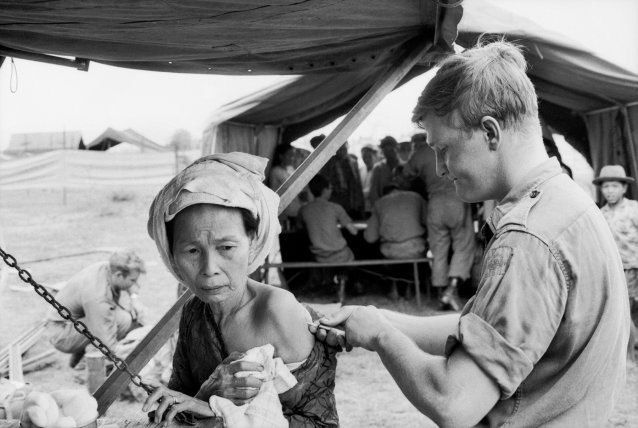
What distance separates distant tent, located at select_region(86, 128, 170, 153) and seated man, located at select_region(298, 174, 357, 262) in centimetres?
1445

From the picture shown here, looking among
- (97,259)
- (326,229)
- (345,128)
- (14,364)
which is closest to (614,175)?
(326,229)

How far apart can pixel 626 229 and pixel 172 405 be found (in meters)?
5.43

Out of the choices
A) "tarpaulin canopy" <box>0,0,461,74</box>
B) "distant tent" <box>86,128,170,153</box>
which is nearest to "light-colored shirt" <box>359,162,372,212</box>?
"tarpaulin canopy" <box>0,0,461,74</box>

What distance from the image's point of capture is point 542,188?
1334 mm

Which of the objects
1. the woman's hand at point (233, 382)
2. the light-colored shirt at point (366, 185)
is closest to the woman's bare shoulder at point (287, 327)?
the woman's hand at point (233, 382)

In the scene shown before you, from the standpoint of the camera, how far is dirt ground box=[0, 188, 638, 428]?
17.6 feet

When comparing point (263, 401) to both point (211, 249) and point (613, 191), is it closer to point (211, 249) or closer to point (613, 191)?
point (211, 249)

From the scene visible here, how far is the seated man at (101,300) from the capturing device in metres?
5.74

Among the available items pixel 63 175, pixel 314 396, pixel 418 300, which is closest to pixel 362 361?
pixel 418 300

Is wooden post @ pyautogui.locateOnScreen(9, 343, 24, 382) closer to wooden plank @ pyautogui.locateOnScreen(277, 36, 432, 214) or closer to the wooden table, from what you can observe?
wooden plank @ pyautogui.locateOnScreen(277, 36, 432, 214)

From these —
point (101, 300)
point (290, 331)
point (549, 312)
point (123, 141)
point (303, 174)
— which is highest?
point (549, 312)

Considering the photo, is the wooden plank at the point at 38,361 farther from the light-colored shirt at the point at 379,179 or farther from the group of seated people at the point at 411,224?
the light-colored shirt at the point at 379,179

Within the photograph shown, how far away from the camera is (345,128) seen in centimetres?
398

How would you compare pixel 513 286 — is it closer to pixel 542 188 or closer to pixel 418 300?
pixel 542 188
